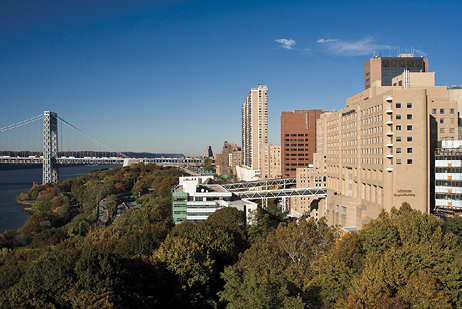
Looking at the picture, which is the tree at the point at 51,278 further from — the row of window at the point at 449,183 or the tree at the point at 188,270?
the row of window at the point at 449,183

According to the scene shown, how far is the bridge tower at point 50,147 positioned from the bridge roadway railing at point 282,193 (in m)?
73.1

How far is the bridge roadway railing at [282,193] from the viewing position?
179 ft

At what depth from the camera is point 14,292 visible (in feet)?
51.5

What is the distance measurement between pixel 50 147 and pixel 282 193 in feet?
260

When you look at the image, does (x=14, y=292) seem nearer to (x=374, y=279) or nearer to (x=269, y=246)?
(x=269, y=246)

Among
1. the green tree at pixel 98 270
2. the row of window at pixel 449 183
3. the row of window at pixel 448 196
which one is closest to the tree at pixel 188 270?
the green tree at pixel 98 270

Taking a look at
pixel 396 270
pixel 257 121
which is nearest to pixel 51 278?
pixel 396 270

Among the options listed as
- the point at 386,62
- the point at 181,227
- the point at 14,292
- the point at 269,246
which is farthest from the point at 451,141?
the point at 386,62

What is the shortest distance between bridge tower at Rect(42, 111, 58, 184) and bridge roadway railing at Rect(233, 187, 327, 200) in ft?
240

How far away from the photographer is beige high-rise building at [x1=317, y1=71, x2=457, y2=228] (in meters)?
34.5

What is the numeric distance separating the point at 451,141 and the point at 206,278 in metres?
27.2

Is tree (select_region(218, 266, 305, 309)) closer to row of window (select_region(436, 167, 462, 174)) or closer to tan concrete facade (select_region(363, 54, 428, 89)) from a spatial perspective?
row of window (select_region(436, 167, 462, 174))

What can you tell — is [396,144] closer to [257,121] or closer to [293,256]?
[293,256]

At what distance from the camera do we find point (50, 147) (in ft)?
349
